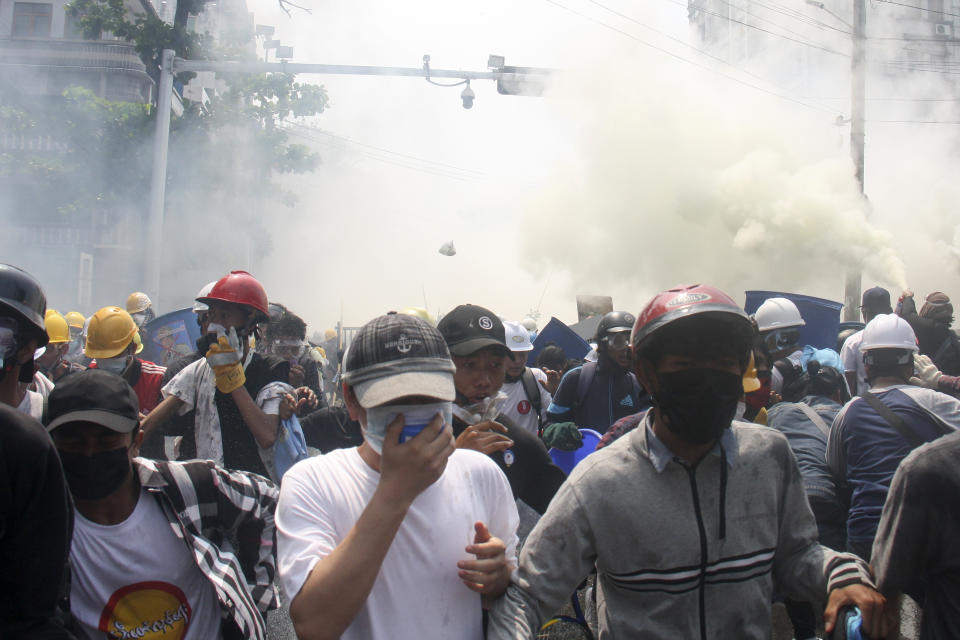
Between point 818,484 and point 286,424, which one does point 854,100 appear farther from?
point 286,424

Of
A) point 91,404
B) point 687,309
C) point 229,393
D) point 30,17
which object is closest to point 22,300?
point 91,404

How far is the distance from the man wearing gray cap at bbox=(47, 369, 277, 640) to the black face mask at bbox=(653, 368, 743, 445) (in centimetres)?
142

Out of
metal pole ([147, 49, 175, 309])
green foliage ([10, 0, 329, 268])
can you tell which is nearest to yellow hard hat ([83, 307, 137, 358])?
metal pole ([147, 49, 175, 309])

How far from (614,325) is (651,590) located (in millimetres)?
3035

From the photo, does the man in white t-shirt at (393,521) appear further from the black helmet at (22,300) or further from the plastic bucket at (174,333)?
the plastic bucket at (174,333)

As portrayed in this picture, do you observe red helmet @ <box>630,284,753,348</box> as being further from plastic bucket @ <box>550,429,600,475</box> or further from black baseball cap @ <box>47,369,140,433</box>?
plastic bucket @ <box>550,429,600,475</box>

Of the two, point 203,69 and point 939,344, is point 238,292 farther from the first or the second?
point 203,69

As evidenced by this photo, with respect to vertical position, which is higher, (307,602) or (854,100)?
(854,100)

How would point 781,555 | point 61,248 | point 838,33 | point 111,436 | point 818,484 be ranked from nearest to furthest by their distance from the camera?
point 781,555 → point 111,436 → point 818,484 → point 838,33 → point 61,248

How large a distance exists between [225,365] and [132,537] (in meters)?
1.21

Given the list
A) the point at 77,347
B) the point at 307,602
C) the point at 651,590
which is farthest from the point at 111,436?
the point at 77,347

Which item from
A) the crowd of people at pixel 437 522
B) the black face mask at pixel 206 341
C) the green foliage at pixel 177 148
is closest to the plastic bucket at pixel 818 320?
the crowd of people at pixel 437 522

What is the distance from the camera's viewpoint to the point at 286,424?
11.2 feet

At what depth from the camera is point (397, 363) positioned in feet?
5.21
